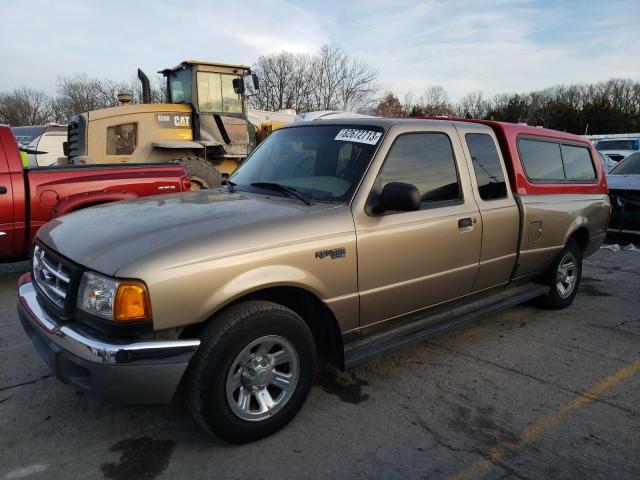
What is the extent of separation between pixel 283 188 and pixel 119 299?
150cm

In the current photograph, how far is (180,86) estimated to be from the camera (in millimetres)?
11117

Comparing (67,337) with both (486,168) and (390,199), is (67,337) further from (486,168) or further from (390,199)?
(486,168)

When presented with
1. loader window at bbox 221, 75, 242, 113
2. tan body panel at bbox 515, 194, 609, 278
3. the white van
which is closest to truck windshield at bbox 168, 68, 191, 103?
loader window at bbox 221, 75, 242, 113

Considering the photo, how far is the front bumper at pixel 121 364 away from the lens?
7.64ft

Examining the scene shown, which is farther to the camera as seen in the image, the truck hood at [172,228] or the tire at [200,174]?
the tire at [200,174]

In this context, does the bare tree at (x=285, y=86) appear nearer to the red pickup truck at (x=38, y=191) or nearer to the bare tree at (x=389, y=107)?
the bare tree at (x=389, y=107)

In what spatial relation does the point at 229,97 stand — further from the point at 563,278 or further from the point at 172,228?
the point at 172,228

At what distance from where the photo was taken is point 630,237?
9.05 m

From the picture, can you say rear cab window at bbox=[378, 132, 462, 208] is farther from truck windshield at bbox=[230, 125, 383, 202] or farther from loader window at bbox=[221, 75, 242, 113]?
loader window at bbox=[221, 75, 242, 113]

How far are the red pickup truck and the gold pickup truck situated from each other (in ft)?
8.54

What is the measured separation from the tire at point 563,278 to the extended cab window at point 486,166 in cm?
137

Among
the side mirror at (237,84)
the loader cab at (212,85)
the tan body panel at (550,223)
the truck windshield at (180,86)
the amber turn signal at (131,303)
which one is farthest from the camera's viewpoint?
the side mirror at (237,84)

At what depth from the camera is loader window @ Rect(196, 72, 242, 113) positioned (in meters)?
10.7

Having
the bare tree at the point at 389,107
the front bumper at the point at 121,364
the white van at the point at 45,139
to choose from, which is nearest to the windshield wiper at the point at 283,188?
the front bumper at the point at 121,364
